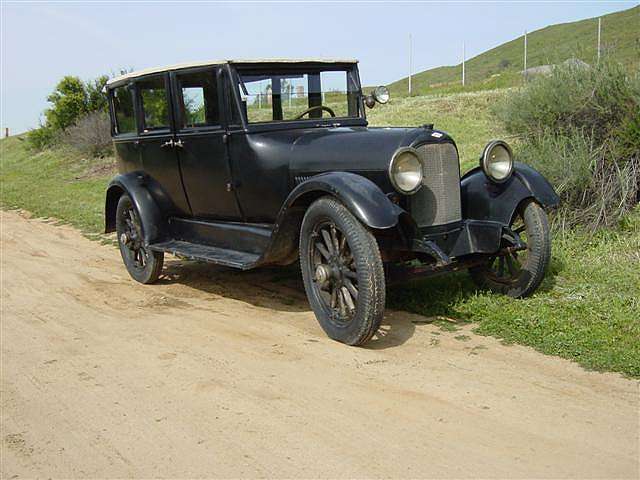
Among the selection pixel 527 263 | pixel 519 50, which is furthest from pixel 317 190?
pixel 519 50

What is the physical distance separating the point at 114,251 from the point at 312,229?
179 inches

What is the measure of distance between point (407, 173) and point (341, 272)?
0.80 meters

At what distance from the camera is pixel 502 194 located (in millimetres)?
5441

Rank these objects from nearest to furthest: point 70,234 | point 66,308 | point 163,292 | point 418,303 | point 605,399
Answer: point 605,399, point 418,303, point 66,308, point 163,292, point 70,234

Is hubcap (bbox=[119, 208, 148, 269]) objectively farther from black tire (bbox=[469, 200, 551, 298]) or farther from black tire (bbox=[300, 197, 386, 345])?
black tire (bbox=[469, 200, 551, 298])

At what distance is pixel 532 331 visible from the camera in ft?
15.7

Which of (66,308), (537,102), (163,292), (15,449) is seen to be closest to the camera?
(15,449)

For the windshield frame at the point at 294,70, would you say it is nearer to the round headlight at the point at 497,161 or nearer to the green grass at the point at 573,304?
the round headlight at the point at 497,161

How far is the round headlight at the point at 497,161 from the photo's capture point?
541 centimetres

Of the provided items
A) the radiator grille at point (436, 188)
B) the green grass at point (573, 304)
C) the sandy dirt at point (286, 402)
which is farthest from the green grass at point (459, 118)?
the sandy dirt at point (286, 402)

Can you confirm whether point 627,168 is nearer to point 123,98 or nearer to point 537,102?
point 537,102

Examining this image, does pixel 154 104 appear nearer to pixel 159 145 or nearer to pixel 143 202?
pixel 159 145

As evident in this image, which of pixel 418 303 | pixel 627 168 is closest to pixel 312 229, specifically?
pixel 418 303

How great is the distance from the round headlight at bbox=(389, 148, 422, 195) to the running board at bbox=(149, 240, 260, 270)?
130cm
